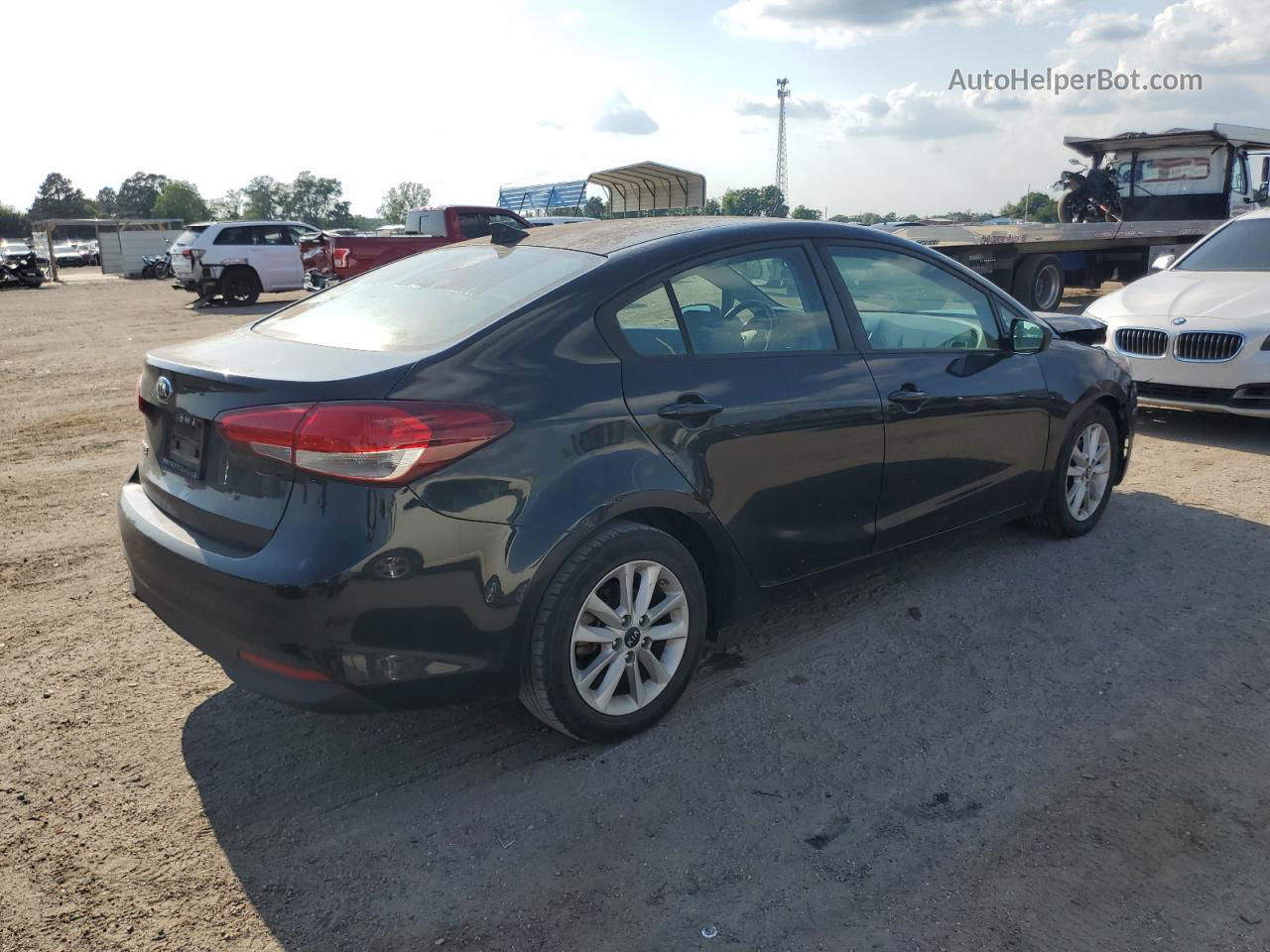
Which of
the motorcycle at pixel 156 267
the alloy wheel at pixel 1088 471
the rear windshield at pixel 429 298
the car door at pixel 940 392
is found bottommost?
the alloy wheel at pixel 1088 471

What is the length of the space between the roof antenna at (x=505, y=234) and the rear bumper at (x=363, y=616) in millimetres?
1542

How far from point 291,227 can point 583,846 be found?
70.9ft

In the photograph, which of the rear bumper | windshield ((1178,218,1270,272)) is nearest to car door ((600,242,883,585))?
the rear bumper

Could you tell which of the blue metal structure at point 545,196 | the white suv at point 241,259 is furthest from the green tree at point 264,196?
the white suv at point 241,259

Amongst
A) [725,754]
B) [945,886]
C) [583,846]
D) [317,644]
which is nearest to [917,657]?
[725,754]

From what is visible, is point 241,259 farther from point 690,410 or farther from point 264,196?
point 264,196

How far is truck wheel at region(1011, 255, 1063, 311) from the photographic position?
14555 mm

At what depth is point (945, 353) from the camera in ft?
13.9

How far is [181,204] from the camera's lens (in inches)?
4924

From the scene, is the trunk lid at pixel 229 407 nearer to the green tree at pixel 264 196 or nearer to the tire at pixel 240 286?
the tire at pixel 240 286

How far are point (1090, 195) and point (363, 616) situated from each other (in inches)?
671

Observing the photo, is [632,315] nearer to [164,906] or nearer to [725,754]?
[725,754]

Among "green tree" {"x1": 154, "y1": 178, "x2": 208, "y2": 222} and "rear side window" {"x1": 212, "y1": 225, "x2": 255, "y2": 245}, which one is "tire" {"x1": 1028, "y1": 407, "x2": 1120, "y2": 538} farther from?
"green tree" {"x1": 154, "y1": 178, "x2": 208, "y2": 222}

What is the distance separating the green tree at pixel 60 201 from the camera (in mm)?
131625
